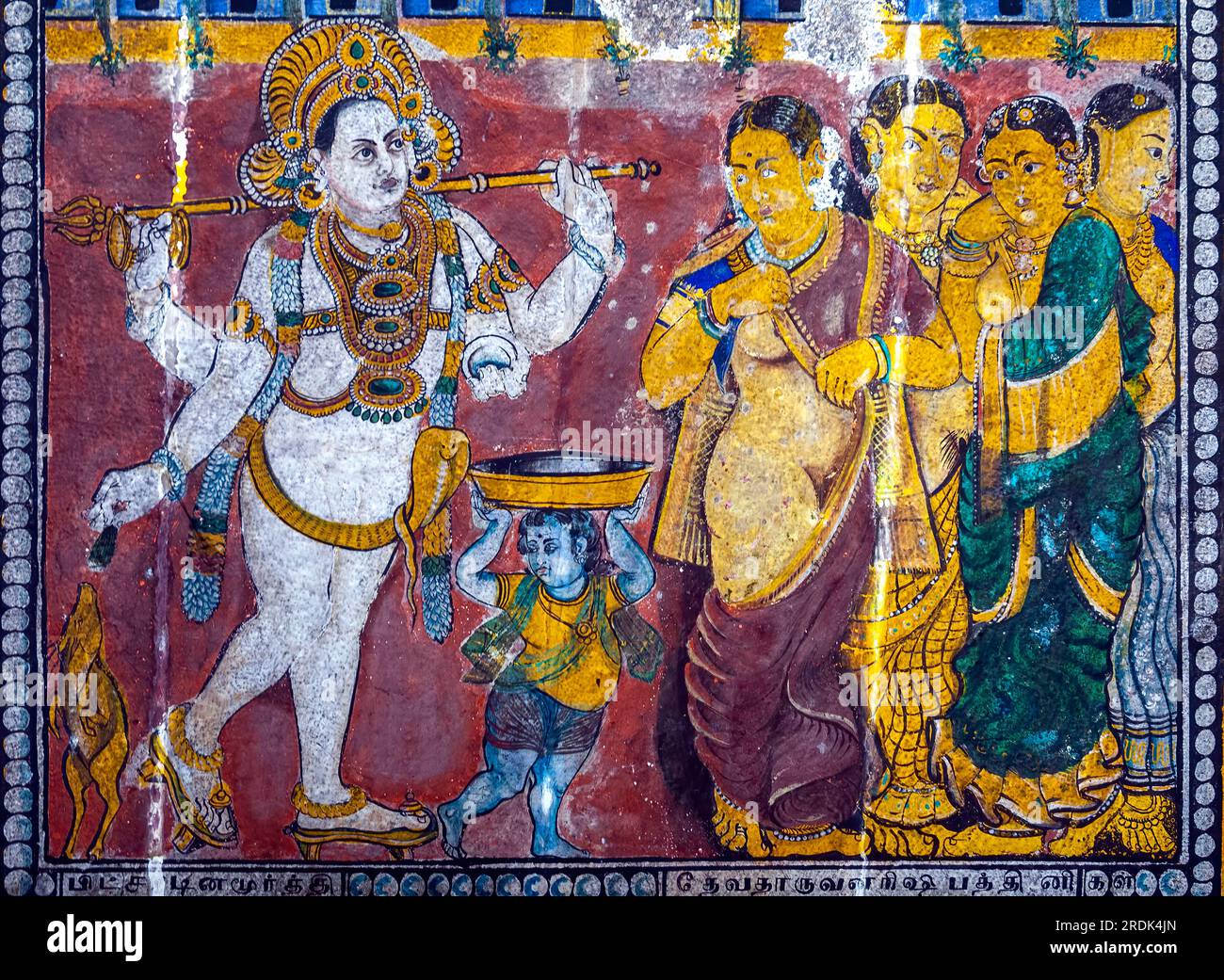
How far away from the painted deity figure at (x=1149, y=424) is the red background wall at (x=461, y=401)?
222mm

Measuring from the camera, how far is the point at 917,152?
5184 millimetres

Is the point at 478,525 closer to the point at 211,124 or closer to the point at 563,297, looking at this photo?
the point at 563,297

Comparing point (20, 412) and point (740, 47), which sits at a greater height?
point (740, 47)

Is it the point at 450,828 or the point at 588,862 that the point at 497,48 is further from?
the point at 588,862

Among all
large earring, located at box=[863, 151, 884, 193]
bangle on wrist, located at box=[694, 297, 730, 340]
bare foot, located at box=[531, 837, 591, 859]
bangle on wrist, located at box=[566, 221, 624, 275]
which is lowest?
bare foot, located at box=[531, 837, 591, 859]

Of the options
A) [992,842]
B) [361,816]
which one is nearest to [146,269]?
[361,816]

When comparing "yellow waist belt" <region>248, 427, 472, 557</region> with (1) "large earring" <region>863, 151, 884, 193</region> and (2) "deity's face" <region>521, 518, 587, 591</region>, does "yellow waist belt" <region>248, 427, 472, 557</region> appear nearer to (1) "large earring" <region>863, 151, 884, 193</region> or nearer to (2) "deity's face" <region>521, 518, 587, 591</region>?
(2) "deity's face" <region>521, 518, 587, 591</region>

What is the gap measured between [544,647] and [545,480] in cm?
65

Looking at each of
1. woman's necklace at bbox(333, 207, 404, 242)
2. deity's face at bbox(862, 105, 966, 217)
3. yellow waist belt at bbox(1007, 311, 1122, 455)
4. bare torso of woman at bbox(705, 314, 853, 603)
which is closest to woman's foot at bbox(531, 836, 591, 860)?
Result: bare torso of woman at bbox(705, 314, 853, 603)

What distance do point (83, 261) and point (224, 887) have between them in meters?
2.50

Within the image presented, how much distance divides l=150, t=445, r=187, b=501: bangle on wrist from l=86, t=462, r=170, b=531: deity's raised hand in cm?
2

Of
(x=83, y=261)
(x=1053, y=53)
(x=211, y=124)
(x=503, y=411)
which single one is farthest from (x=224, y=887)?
(x=1053, y=53)

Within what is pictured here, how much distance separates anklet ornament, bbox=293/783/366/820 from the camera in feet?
16.8

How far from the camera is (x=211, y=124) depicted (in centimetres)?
509
